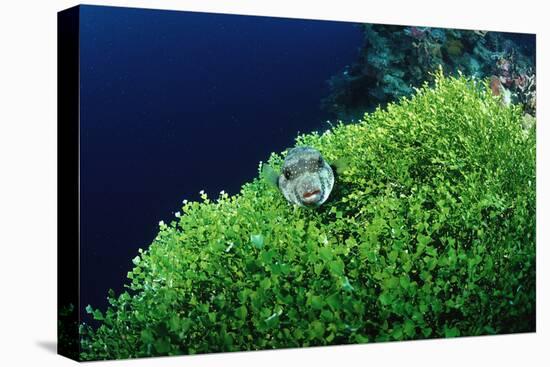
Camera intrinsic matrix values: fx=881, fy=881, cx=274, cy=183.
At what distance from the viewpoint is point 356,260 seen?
591 cm

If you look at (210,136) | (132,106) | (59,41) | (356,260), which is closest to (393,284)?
(356,260)

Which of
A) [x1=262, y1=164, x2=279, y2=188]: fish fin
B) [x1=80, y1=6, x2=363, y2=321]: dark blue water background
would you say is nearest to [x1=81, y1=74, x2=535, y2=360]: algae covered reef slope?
[x1=262, y1=164, x2=279, y2=188]: fish fin

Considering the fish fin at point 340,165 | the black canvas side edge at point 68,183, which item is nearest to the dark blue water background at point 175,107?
the black canvas side edge at point 68,183

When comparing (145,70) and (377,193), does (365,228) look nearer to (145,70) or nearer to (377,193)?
(377,193)

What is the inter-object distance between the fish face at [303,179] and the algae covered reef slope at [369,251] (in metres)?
0.06

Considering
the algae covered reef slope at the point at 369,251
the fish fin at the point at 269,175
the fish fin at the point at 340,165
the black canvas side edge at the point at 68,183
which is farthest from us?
the fish fin at the point at 340,165

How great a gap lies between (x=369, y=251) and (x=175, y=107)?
1.60 metres

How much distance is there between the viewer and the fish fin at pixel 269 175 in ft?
19.5

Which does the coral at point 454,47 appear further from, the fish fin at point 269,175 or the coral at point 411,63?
the fish fin at point 269,175

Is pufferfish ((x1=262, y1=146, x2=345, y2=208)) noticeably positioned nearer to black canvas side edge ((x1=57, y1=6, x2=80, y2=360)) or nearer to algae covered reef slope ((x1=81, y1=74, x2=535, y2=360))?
algae covered reef slope ((x1=81, y1=74, x2=535, y2=360))

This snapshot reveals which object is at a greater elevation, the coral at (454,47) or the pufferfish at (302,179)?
the coral at (454,47)

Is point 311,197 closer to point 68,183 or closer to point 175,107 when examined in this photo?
point 175,107

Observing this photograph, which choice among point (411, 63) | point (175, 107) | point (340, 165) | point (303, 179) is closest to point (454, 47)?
point (411, 63)

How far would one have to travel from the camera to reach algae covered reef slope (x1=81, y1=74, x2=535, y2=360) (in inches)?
220
